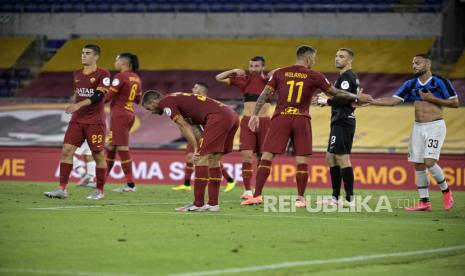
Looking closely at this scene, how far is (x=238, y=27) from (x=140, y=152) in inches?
397

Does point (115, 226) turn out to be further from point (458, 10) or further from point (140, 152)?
point (458, 10)

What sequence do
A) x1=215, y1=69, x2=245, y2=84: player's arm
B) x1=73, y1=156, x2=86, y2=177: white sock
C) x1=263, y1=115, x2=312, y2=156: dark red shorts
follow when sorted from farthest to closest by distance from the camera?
x1=73, y1=156, x2=86, y2=177: white sock < x1=215, y1=69, x2=245, y2=84: player's arm < x1=263, y1=115, x2=312, y2=156: dark red shorts

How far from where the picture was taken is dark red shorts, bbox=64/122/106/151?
15.3 m

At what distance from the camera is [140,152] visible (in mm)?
23922

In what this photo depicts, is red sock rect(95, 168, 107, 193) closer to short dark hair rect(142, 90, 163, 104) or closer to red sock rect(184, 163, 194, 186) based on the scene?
short dark hair rect(142, 90, 163, 104)

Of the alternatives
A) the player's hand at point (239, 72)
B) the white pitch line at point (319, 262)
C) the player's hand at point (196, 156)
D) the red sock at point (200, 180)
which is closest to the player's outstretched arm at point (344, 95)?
the player's hand at point (239, 72)

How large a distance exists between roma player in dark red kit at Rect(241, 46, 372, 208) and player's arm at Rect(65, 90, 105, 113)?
9.48 ft

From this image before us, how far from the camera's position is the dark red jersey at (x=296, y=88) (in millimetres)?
13828

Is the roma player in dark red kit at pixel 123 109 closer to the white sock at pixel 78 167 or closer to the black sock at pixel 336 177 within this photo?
the white sock at pixel 78 167

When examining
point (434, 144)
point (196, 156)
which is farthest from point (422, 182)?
point (196, 156)

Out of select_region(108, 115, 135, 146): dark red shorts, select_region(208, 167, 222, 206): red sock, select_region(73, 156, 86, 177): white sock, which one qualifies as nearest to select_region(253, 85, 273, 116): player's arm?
select_region(208, 167, 222, 206): red sock

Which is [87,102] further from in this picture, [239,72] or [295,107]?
[295,107]

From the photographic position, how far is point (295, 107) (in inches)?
Answer: 548

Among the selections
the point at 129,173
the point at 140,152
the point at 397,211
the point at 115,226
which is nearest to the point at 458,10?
the point at 140,152
